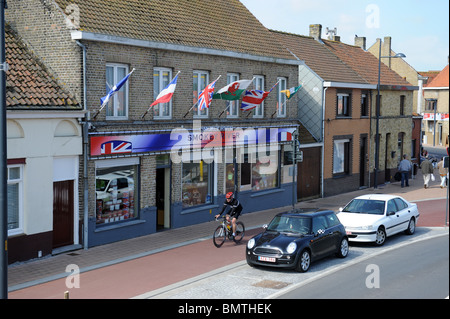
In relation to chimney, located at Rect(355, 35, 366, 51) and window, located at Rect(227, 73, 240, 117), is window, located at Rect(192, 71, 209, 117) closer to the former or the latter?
window, located at Rect(227, 73, 240, 117)

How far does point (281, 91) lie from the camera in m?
24.7

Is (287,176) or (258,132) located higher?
(258,132)

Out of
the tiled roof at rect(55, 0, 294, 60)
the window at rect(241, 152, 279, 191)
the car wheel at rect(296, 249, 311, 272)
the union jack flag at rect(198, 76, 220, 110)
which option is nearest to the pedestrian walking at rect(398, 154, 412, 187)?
the window at rect(241, 152, 279, 191)

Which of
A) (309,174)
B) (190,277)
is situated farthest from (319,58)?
(190,277)

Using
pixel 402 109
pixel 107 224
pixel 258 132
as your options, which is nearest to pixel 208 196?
pixel 258 132

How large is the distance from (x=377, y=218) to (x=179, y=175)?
7.16 metres

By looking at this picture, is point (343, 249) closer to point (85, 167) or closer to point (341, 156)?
point (85, 167)

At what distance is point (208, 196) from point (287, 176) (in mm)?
5722

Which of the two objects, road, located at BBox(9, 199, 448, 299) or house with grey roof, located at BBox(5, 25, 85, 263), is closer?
road, located at BBox(9, 199, 448, 299)

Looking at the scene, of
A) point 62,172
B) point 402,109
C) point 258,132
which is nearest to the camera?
point 62,172

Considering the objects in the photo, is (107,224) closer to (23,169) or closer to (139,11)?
(23,169)

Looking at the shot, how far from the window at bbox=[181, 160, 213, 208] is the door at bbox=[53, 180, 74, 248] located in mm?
5148

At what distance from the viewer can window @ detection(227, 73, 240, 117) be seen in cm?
2336

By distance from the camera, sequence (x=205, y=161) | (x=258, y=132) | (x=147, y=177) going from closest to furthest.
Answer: (x=147, y=177) → (x=205, y=161) → (x=258, y=132)
